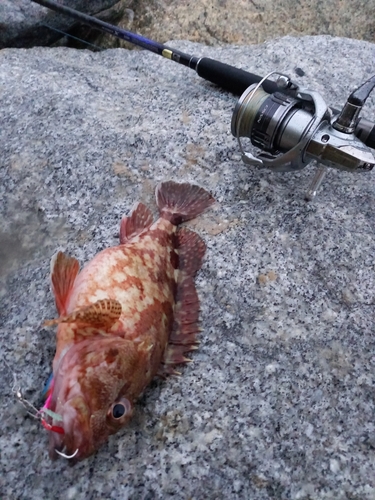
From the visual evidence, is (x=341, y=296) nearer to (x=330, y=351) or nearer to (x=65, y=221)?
(x=330, y=351)

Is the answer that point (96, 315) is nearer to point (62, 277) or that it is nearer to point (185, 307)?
point (62, 277)

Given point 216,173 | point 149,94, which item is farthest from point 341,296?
point 149,94

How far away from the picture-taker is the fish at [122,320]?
1.70 metres

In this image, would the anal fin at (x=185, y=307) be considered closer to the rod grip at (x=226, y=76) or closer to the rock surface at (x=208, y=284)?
the rock surface at (x=208, y=284)

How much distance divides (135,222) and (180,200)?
0.83 feet

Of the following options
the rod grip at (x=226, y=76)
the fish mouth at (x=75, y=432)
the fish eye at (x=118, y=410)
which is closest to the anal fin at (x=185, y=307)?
the fish eye at (x=118, y=410)

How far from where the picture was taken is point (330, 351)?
6.93 feet

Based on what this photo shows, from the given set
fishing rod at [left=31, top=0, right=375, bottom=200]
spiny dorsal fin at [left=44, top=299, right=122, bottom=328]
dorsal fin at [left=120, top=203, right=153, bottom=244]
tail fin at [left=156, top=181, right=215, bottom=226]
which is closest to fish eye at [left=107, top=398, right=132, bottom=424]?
spiny dorsal fin at [left=44, top=299, right=122, bottom=328]

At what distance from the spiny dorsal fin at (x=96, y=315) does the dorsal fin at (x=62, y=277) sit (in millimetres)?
218

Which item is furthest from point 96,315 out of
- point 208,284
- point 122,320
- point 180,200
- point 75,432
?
point 180,200

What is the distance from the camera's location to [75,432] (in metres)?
1.65

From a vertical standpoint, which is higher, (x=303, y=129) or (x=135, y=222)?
(x=303, y=129)

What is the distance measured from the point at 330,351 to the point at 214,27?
342 centimetres

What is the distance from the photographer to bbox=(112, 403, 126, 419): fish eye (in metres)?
1.72
